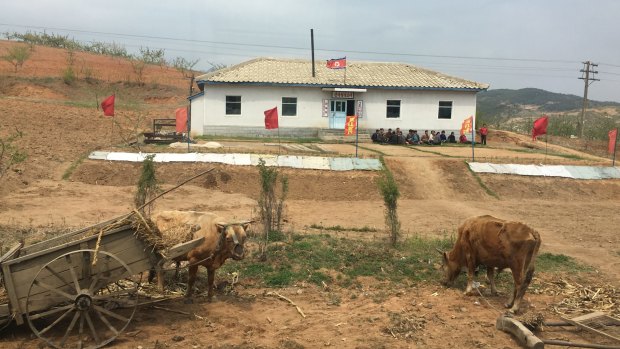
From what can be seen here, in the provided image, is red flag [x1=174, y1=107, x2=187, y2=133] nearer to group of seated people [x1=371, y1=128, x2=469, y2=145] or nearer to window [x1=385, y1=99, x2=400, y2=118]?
group of seated people [x1=371, y1=128, x2=469, y2=145]

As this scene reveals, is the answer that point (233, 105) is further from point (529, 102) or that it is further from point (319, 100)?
point (529, 102)

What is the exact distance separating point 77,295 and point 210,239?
219 centimetres

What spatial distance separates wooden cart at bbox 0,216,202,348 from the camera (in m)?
6.67

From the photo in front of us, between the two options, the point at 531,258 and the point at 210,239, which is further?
the point at 531,258

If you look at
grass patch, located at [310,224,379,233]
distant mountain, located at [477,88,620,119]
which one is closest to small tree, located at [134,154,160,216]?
grass patch, located at [310,224,379,233]

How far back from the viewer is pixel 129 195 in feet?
58.6

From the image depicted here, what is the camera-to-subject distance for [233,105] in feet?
105

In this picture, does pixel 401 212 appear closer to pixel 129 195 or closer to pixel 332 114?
pixel 129 195

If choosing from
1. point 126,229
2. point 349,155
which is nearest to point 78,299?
point 126,229

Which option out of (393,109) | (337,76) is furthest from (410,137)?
(337,76)

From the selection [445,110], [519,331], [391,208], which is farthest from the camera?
[445,110]

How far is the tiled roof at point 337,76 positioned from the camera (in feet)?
106

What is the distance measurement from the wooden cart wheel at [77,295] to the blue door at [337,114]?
88.7 ft

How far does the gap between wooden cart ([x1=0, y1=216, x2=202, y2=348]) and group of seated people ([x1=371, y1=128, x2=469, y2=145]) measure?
25.8 meters
